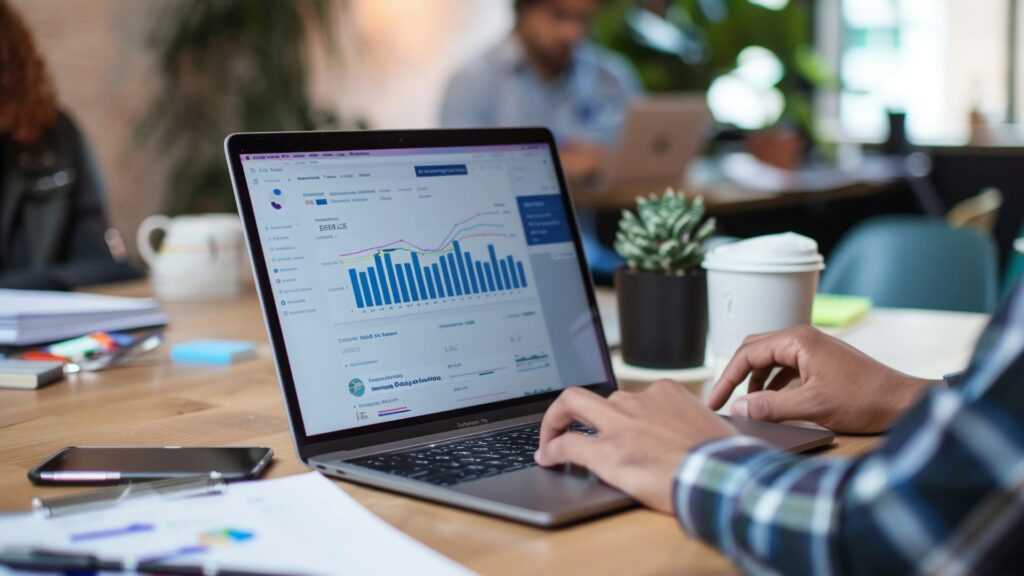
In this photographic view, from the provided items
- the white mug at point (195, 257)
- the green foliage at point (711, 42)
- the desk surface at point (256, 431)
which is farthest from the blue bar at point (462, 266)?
the green foliage at point (711, 42)

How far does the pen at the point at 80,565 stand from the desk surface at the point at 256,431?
155 millimetres

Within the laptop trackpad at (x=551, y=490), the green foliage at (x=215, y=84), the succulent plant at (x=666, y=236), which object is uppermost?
the green foliage at (x=215, y=84)

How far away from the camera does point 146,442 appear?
0.94m

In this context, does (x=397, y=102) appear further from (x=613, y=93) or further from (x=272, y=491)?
(x=272, y=491)

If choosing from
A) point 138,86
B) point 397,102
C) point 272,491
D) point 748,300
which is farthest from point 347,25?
point 272,491

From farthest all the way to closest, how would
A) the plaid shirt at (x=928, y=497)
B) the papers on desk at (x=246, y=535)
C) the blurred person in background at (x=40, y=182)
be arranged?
1. the blurred person in background at (x=40, y=182)
2. the papers on desk at (x=246, y=535)
3. the plaid shirt at (x=928, y=497)

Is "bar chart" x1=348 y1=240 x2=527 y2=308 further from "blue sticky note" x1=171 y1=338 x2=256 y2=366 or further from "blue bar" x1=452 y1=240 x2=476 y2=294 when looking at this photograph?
"blue sticky note" x1=171 y1=338 x2=256 y2=366

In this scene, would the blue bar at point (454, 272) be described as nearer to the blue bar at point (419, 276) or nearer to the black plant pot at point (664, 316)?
the blue bar at point (419, 276)

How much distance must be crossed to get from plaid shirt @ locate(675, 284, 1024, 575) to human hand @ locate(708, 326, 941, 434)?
12.6 inches

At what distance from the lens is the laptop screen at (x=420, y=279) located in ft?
2.94

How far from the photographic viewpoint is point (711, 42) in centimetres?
528

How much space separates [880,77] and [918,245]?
403 centimetres

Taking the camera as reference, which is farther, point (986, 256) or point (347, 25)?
point (347, 25)

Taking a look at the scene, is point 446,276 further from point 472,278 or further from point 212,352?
point 212,352
